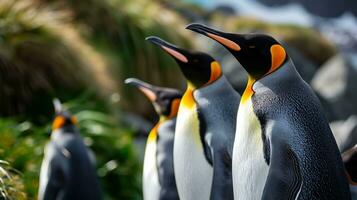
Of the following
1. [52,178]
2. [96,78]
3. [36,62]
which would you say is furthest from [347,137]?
[52,178]

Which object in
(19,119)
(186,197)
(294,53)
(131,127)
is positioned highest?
(186,197)

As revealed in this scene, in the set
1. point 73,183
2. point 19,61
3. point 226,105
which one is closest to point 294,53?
point 19,61

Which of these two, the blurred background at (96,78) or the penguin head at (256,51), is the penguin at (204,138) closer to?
the penguin head at (256,51)

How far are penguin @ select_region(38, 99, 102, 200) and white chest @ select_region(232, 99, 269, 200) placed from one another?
2436 millimetres

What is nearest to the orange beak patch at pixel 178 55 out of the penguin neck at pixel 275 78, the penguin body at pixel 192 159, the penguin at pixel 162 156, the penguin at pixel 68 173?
the penguin body at pixel 192 159

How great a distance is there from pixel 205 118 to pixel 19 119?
11.7 ft

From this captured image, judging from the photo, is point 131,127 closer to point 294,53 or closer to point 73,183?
point 73,183

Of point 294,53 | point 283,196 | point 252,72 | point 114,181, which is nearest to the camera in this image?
point 283,196

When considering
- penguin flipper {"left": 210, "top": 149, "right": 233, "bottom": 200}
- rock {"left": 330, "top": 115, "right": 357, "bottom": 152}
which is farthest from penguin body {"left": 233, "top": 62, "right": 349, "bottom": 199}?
rock {"left": 330, "top": 115, "right": 357, "bottom": 152}

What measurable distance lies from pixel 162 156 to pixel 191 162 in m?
0.81

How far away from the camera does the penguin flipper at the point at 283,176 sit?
251 centimetres

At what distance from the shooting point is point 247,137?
268cm

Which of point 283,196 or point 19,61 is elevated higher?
point 283,196

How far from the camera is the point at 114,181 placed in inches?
249
